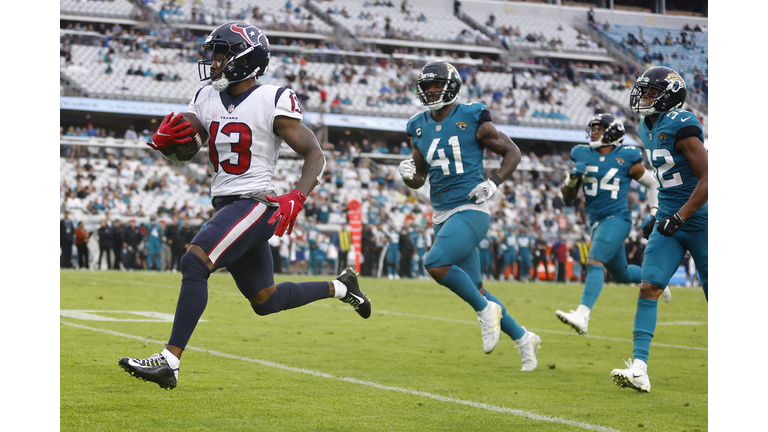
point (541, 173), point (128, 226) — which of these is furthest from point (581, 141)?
point (128, 226)

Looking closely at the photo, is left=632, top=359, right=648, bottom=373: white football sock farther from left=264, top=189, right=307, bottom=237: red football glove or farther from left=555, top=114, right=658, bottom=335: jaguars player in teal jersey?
left=555, top=114, right=658, bottom=335: jaguars player in teal jersey

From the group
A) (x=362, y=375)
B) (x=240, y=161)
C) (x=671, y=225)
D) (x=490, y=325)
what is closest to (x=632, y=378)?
(x=671, y=225)

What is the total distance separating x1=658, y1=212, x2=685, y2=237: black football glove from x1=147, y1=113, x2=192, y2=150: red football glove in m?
2.61

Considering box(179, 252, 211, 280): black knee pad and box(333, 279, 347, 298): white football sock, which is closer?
box(179, 252, 211, 280): black knee pad

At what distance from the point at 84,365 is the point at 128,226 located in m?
12.8

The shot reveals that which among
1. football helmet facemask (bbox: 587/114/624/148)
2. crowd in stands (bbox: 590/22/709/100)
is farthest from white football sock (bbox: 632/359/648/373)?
crowd in stands (bbox: 590/22/709/100)

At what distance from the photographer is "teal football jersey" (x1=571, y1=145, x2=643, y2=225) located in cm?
710

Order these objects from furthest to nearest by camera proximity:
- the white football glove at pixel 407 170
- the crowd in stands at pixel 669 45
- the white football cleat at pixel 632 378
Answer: the crowd in stands at pixel 669 45
the white football glove at pixel 407 170
the white football cleat at pixel 632 378

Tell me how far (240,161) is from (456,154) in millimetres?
1977

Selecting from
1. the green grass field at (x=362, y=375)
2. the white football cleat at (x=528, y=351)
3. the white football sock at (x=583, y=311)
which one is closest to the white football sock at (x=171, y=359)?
the green grass field at (x=362, y=375)

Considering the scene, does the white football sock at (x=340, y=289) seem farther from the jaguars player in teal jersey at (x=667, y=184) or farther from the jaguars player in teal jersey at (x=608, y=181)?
the jaguars player in teal jersey at (x=608, y=181)

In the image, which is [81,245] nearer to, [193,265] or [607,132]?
[607,132]

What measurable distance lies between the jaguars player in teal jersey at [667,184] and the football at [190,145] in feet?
8.20

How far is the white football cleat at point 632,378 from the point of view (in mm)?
4359
